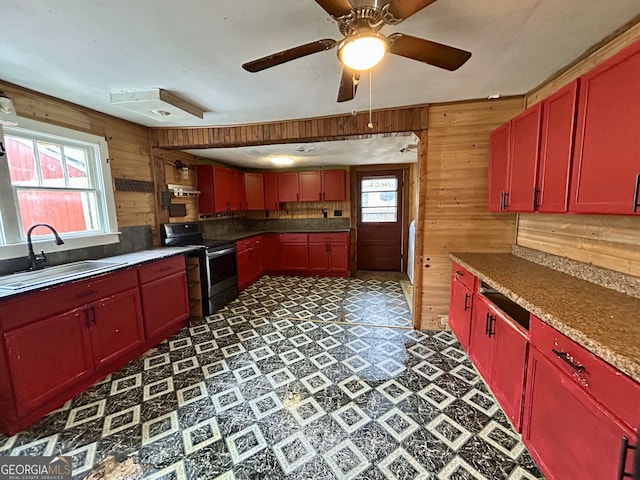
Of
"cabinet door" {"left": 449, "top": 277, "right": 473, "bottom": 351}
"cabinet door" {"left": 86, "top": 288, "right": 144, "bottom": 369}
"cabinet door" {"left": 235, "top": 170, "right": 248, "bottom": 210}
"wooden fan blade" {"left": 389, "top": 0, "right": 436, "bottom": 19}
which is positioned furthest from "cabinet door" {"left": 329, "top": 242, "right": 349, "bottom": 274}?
"wooden fan blade" {"left": 389, "top": 0, "right": 436, "bottom": 19}

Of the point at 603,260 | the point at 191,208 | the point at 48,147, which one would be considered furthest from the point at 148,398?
the point at 603,260

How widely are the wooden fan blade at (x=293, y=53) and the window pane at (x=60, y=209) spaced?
2.31 metres

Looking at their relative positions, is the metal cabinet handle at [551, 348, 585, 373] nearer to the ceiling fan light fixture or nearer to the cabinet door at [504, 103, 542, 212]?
the cabinet door at [504, 103, 542, 212]

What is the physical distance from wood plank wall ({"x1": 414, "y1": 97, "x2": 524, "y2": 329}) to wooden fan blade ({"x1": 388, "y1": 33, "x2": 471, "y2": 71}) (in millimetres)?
1323

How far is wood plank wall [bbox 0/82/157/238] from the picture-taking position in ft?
7.18

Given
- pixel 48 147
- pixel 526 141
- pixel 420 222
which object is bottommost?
pixel 420 222

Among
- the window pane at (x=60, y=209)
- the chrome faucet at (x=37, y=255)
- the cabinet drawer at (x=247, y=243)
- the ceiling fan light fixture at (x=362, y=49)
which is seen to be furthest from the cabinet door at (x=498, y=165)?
the window pane at (x=60, y=209)

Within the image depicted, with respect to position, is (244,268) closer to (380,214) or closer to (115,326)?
(115,326)

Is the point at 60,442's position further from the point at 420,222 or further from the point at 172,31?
the point at 420,222

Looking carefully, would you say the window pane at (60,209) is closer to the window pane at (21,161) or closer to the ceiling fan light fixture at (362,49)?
the window pane at (21,161)

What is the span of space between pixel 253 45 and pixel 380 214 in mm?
4288

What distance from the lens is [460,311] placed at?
7.80ft

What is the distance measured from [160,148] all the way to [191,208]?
37.9 inches

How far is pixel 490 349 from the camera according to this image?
5.93ft
